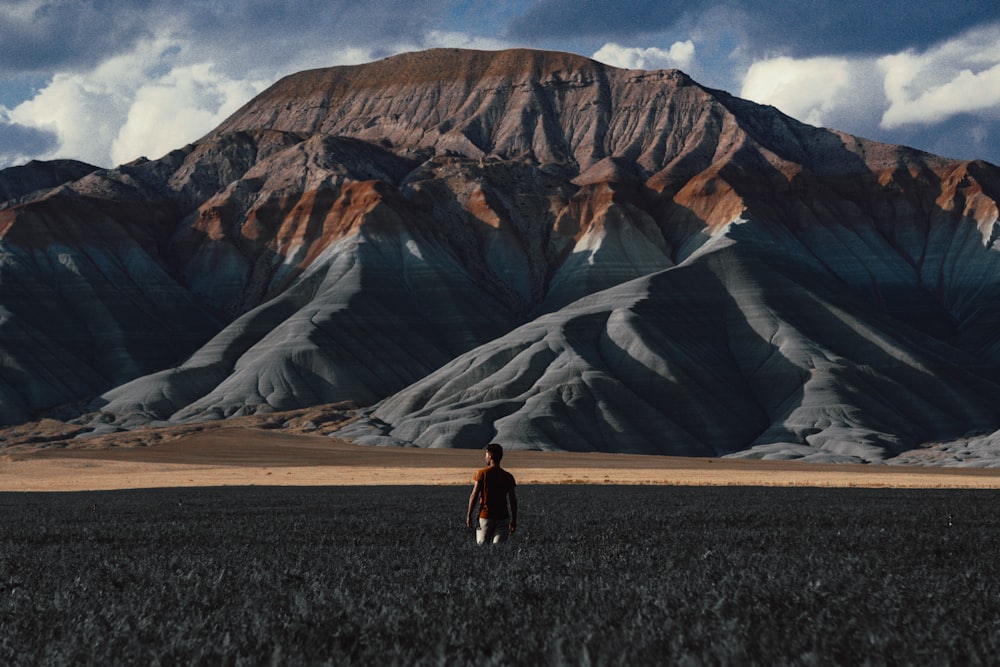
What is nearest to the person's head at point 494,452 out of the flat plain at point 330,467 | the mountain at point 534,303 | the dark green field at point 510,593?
the dark green field at point 510,593

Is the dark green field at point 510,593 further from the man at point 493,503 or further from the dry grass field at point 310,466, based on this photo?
the dry grass field at point 310,466

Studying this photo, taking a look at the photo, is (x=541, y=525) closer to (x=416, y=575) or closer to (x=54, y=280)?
(x=416, y=575)

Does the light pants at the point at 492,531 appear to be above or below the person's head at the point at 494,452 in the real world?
below

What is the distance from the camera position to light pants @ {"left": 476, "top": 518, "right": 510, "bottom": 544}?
17.7 metres

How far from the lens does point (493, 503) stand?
695 inches

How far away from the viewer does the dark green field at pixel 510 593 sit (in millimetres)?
8750

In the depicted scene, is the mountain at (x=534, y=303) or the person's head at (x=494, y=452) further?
the mountain at (x=534, y=303)

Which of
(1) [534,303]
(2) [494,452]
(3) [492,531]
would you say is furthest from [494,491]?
(1) [534,303]

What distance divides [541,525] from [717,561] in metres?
8.27

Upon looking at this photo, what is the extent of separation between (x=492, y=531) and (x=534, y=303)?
151882mm

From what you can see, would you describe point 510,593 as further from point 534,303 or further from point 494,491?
point 534,303

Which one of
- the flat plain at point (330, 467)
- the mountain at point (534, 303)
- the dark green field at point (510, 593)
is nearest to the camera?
the dark green field at point (510, 593)

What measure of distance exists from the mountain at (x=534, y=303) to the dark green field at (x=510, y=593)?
8748 centimetres

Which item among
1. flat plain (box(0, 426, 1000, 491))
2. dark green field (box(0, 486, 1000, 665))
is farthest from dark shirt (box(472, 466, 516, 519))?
flat plain (box(0, 426, 1000, 491))
